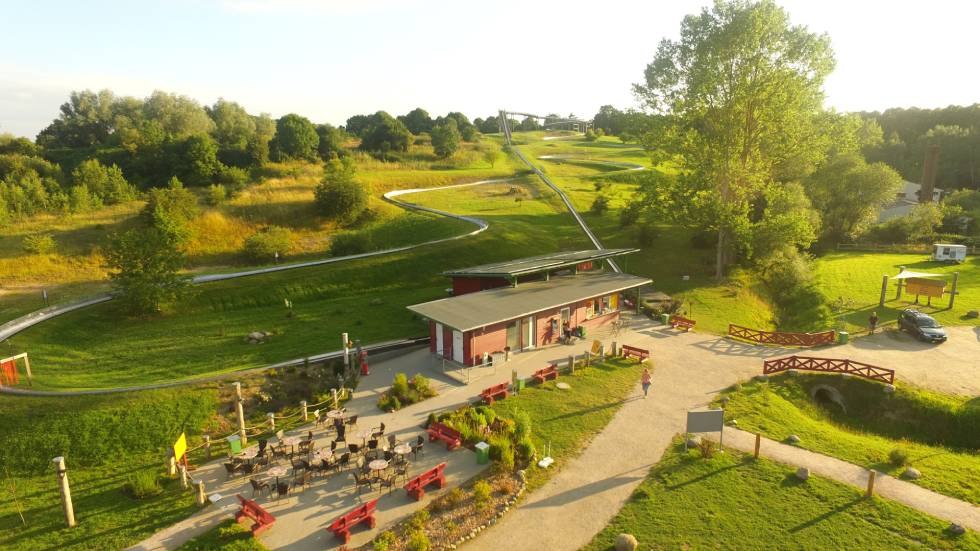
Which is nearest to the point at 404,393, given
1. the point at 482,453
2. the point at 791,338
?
the point at 482,453

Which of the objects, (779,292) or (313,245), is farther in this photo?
(313,245)

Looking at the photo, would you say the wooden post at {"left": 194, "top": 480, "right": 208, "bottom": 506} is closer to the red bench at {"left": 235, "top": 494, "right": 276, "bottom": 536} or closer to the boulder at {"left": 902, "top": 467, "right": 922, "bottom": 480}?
the red bench at {"left": 235, "top": 494, "right": 276, "bottom": 536}

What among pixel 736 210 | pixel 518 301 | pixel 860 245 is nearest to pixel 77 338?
pixel 518 301

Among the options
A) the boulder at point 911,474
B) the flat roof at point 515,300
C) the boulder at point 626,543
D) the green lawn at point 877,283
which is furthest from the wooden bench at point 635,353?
the green lawn at point 877,283

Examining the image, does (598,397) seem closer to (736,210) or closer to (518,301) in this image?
(518,301)

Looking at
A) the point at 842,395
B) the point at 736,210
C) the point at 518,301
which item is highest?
the point at 736,210
